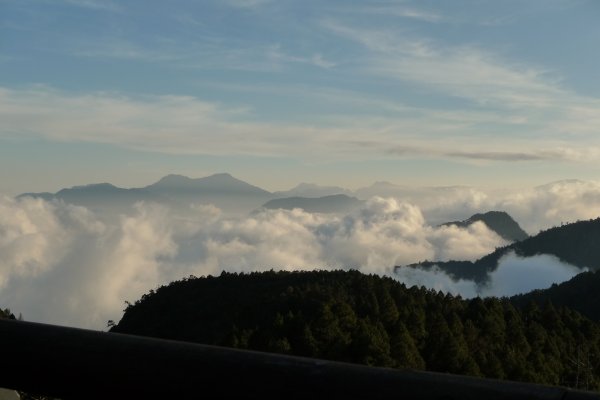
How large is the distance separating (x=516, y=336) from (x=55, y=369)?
98253 millimetres

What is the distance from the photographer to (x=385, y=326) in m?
93.7

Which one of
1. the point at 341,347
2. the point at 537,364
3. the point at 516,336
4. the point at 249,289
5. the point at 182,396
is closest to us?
the point at 182,396

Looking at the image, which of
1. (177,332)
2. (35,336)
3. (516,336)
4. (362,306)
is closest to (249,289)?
(177,332)

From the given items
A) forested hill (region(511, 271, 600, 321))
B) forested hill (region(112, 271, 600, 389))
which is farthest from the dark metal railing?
forested hill (region(511, 271, 600, 321))

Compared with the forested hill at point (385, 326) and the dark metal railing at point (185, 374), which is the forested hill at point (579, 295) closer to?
the forested hill at point (385, 326)

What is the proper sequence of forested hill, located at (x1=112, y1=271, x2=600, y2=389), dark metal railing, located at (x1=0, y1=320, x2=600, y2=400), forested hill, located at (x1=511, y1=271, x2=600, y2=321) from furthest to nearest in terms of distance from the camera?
forested hill, located at (x1=511, y1=271, x2=600, y2=321), forested hill, located at (x1=112, y1=271, x2=600, y2=389), dark metal railing, located at (x1=0, y1=320, x2=600, y2=400)

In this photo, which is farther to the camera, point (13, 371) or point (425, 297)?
point (425, 297)

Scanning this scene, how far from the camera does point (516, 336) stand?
9519cm

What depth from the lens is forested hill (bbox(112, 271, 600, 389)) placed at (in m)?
80.2

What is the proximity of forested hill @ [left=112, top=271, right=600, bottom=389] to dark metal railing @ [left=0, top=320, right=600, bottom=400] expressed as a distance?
217 ft

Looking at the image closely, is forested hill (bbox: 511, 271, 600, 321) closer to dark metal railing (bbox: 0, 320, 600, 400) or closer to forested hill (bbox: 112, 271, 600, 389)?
forested hill (bbox: 112, 271, 600, 389)

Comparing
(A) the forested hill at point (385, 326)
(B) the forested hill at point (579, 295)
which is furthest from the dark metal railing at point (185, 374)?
(B) the forested hill at point (579, 295)

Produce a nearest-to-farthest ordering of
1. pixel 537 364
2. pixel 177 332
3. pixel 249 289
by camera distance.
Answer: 1. pixel 537 364
2. pixel 177 332
3. pixel 249 289

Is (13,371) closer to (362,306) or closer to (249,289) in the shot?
(362,306)
